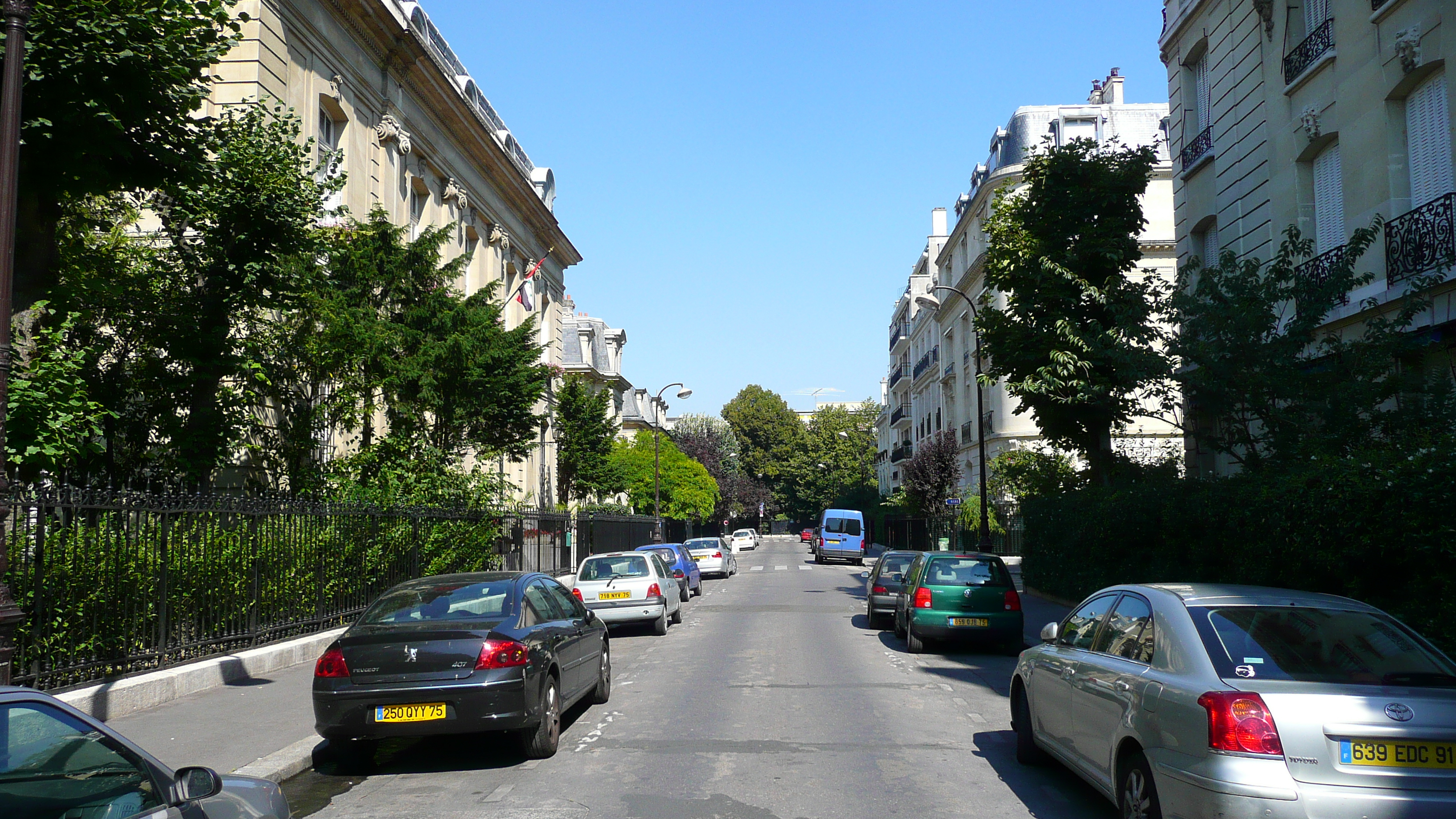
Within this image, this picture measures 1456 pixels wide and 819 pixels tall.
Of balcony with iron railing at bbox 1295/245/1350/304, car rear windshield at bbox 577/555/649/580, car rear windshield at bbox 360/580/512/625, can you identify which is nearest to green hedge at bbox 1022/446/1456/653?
balcony with iron railing at bbox 1295/245/1350/304

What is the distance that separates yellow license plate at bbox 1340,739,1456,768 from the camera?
4746 mm

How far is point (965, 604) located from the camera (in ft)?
50.6

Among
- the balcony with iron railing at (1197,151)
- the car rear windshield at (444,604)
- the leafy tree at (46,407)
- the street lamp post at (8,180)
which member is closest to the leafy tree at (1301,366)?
the balcony with iron railing at (1197,151)

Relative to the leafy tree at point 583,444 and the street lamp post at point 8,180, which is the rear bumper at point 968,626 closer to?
the street lamp post at point 8,180

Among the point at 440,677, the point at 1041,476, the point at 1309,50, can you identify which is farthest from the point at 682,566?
the point at 440,677

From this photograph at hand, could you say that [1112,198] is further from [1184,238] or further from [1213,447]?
[1213,447]

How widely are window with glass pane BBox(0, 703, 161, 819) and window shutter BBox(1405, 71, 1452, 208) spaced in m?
15.3

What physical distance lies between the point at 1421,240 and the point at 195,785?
15027 millimetres

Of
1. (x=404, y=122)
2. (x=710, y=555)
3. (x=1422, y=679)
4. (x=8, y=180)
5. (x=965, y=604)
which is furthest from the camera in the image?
(x=710, y=555)

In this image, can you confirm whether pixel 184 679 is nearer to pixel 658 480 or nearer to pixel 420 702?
pixel 420 702

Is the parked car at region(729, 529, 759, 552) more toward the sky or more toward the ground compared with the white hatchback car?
more toward the ground

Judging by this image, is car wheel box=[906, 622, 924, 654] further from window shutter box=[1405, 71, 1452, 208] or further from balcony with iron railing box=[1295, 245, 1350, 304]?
window shutter box=[1405, 71, 1452, 208]

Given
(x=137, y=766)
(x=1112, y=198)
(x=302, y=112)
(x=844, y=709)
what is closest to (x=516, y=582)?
(x=844, y=709)

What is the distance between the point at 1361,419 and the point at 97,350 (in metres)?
15.6
